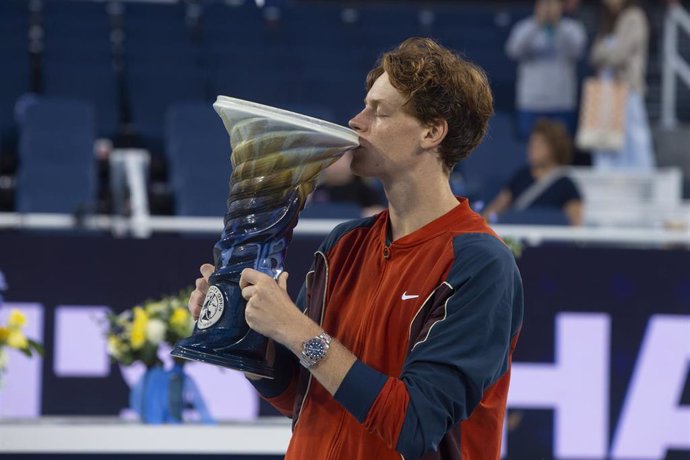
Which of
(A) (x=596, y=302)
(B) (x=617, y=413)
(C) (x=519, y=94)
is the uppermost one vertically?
(C) (x=519, y=94)

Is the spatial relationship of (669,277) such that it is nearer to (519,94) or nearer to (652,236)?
(652,236)

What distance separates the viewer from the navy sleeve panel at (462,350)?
1.89m

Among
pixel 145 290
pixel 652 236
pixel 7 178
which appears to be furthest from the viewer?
pixel 7 178

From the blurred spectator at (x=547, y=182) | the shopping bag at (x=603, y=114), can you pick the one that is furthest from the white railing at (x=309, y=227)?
the shopping bag at (x=603, y=114)

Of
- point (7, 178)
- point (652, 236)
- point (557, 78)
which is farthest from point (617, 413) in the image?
point (7, 178)

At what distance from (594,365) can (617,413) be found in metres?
0.22

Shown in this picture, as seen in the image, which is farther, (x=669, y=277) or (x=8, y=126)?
(x=8, y=126)

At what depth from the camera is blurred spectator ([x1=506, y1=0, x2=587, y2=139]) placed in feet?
26.3

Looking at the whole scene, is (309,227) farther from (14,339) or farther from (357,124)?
(357,124)

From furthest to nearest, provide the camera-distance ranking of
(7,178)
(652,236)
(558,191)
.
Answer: (7,178) → (558,191) → (652,236)

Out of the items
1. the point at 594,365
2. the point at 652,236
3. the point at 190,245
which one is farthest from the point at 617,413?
the point at 190,245

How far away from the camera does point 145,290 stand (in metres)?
4.78

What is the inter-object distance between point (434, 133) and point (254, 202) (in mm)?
350

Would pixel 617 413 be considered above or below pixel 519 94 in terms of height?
below
